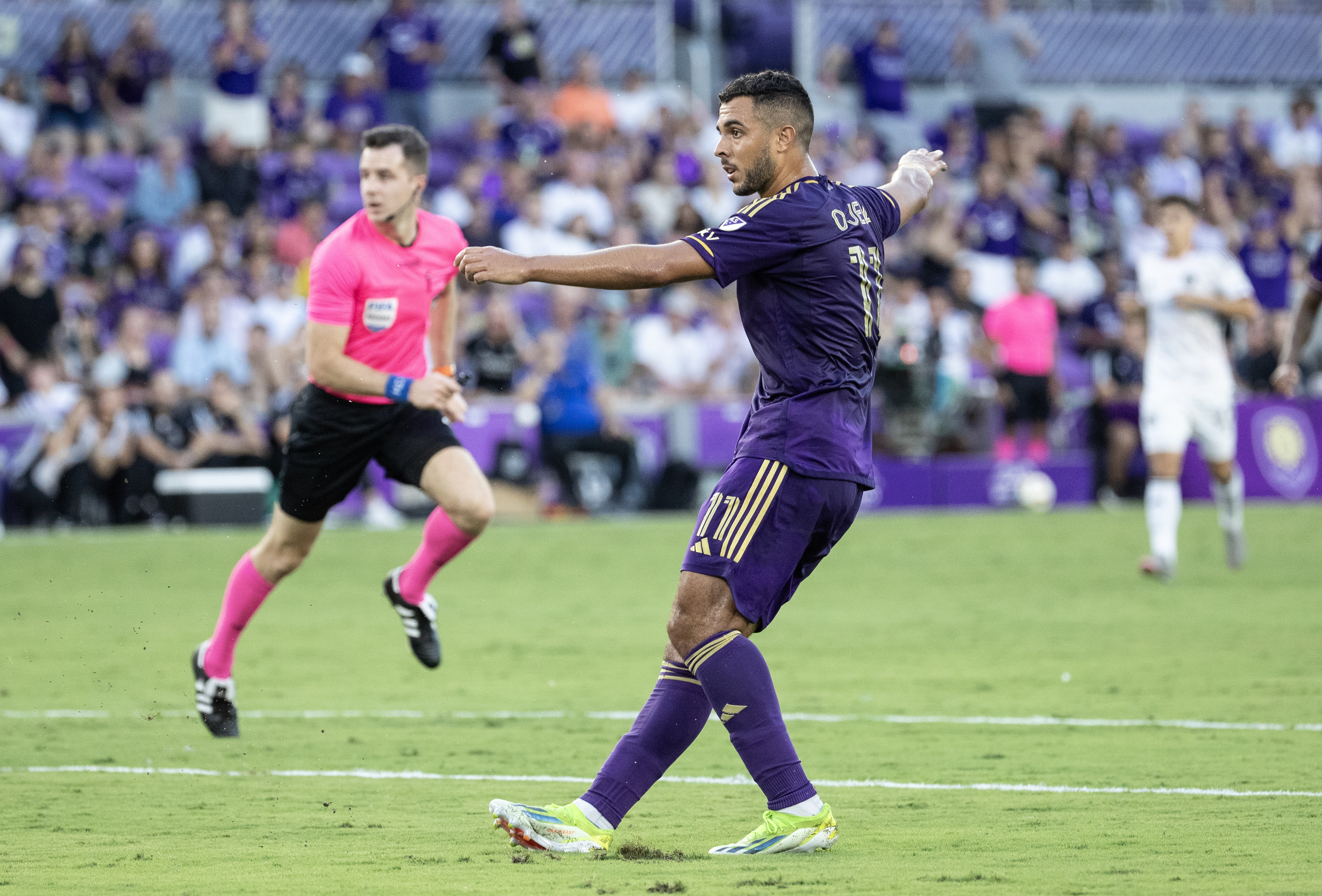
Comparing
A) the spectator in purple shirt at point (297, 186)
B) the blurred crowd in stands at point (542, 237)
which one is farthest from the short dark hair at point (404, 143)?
the spectator in purple shirt at point (297, 186)

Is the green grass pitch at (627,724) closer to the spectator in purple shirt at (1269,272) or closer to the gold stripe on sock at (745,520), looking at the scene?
the gold stripe on sock at (745,520)

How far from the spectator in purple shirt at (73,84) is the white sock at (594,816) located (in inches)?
689

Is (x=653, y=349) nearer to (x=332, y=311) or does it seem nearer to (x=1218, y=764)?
(x=332, y=311)

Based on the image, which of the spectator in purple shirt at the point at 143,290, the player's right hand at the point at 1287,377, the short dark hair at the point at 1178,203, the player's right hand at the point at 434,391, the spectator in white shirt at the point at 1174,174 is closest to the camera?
the player's right hand at the point at 434,391

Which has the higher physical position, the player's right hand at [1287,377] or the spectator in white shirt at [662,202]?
the spectator in white shirt at [662,202]

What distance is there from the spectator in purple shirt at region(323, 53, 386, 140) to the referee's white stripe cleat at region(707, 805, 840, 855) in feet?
57.6

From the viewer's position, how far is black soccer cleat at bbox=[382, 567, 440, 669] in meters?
8.32

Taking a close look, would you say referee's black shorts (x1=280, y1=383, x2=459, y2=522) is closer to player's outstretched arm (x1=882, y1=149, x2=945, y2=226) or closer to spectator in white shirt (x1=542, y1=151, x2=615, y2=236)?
player's outstretched arm (x1=882, y1=149, x2=945, y2=226)

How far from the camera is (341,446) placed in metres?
7.98

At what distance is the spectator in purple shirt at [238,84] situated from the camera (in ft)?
69.3

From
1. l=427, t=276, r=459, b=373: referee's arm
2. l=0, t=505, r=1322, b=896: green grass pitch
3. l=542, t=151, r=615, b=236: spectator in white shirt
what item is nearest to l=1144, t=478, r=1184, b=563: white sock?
l=0, t=505, r=1322, b=896: green grass pitch

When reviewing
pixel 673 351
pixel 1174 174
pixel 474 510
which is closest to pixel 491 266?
pixel 474 510

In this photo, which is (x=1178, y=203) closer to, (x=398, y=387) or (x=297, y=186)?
(x=398, y=387)

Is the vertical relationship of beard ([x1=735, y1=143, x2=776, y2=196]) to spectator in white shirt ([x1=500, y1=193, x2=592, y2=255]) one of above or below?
above
